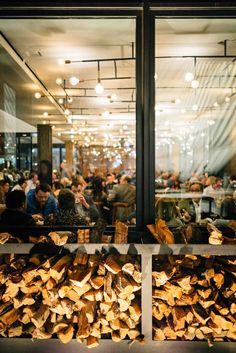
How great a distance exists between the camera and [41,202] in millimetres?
4922

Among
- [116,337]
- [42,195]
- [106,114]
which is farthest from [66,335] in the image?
[106,114]

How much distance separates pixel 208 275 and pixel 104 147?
68.2ft

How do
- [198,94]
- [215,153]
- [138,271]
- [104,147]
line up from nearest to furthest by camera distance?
[138,271] → [198,94] → [215,153] → [104,147]

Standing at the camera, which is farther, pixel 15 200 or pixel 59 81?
pixel 59 81

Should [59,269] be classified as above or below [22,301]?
above

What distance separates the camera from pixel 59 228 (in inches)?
90.4

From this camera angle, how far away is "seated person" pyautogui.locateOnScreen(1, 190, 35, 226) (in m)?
2.94

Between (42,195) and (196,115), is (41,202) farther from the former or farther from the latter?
(196,115)

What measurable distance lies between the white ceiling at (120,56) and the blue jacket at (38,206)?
60.9 inches

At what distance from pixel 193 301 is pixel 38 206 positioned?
348 cm

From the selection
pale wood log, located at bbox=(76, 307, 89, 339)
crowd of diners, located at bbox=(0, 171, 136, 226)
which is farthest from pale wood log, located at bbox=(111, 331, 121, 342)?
crowd of diners, located at bbox=(0, 171, 136, 226)

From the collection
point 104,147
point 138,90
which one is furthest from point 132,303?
point 104,147

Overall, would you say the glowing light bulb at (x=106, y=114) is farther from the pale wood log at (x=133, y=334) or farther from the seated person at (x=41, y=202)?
the pale wood log at (x=133, y=334)
